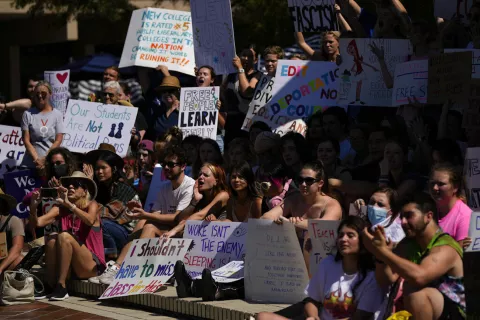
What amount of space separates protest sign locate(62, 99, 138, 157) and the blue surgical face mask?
5849 millimetres

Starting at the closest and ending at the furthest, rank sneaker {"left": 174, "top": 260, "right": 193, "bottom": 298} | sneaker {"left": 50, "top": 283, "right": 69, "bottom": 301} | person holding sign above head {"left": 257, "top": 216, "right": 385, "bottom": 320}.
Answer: person holding sign above head {"left": 257, "top": 216, "right": 385, "bottom": 320}, sneaker {"left": 174, "top": 260, "right": 193, "bottom": 298}, sneaker {"left": 50, "top": 283, "right": 69, "bottom": 301}

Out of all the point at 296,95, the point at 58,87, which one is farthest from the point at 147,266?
the point at 58,87

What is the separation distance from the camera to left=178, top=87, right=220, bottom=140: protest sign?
12656 millimetres

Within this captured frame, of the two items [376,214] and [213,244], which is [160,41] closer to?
[213,244]

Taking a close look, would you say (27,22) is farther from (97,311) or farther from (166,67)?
(97,311)

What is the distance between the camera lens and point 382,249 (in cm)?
714

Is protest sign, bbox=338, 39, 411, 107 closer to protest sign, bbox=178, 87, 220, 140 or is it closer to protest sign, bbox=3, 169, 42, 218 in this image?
protest sign, bbox=178, 87, 220, 140

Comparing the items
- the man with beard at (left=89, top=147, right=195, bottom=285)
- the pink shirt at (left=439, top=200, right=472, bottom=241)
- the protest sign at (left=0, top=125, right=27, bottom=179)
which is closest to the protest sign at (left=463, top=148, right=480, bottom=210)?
the pink shirt at (left=439, top=200, right=472, bottom=241)

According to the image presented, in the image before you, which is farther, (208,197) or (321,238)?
(208,197)

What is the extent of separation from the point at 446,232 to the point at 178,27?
738cm

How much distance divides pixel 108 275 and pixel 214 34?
354cm

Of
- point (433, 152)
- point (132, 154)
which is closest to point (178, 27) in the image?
point (132, 154)

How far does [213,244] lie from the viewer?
10430 millimetres

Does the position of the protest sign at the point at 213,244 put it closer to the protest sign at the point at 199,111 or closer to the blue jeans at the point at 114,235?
the blue jeans at the point at 114,235
